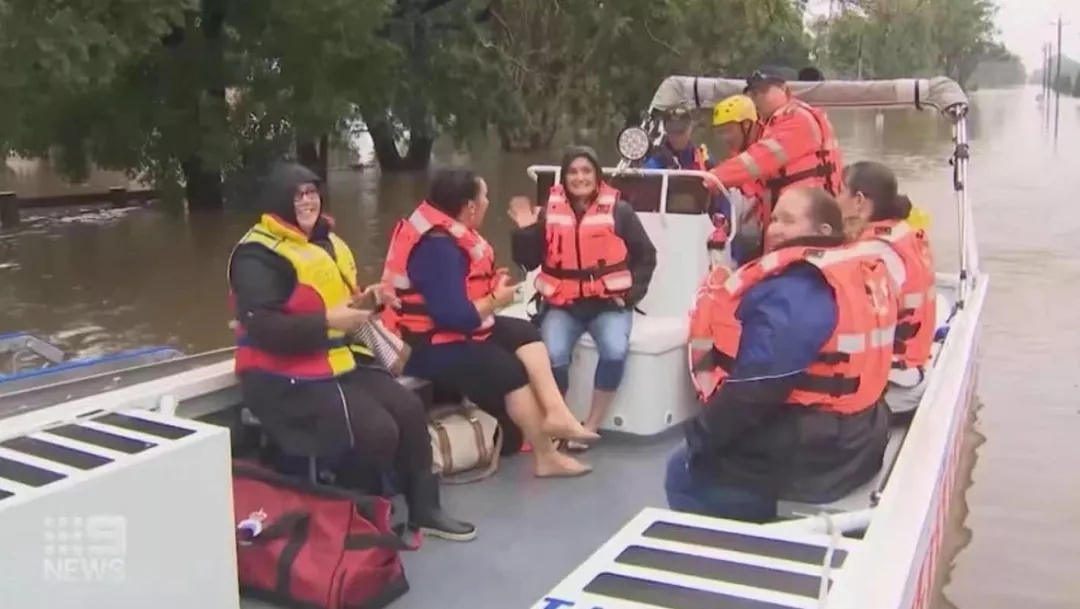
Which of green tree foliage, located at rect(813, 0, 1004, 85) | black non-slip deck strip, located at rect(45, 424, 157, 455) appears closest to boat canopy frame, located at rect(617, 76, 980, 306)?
black non-slip deck strip, located at rect(45, 424, 157, 455)

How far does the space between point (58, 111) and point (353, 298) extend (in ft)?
37.8

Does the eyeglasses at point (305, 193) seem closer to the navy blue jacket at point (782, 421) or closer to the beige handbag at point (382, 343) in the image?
the beige handbag at point (382, 343)

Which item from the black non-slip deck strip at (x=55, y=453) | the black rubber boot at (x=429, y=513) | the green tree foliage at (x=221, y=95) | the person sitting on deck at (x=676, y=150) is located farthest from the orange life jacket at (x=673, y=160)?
the green tree foliage at (x=221, y=95)

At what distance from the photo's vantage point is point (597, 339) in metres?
4.14

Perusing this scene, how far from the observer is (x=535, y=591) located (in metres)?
3.01

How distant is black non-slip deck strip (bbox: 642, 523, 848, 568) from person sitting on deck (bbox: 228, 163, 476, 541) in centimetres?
106

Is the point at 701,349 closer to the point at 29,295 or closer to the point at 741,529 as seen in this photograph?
the point at 741,529

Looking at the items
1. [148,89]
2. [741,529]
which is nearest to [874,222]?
[741,529]

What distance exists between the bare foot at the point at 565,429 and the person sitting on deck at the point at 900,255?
38.3 inches

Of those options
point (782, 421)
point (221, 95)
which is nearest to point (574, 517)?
point (782, 421)

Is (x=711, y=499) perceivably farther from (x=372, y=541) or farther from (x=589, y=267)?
(x=589, y=267)

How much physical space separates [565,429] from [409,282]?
66cm

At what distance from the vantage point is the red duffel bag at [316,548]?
9.08 ft

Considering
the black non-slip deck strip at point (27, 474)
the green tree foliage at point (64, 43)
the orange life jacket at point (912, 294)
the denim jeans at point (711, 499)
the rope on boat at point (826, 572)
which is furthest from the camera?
the green tree foliage at point (64, 43)
